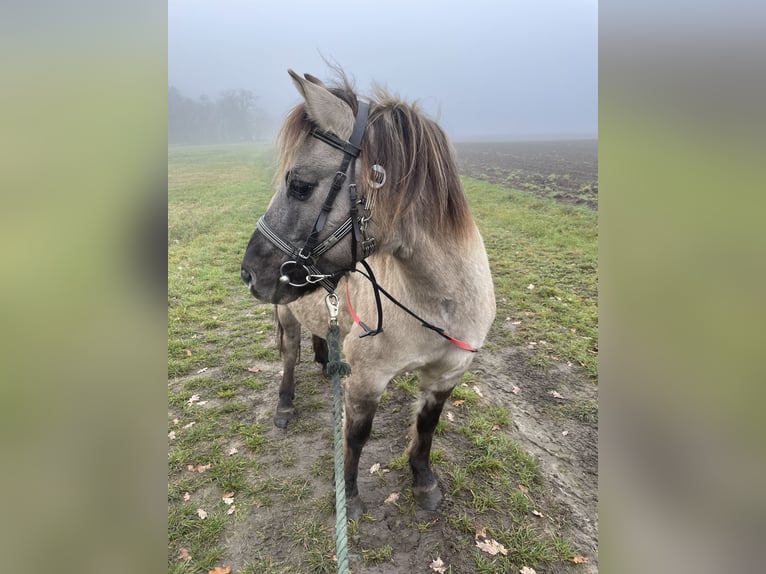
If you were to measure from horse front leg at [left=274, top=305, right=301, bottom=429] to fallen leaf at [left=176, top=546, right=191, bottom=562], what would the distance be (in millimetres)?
1472

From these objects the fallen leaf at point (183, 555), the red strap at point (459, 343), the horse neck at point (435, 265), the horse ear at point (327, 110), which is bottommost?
the fallen leaf at point (183, 555)

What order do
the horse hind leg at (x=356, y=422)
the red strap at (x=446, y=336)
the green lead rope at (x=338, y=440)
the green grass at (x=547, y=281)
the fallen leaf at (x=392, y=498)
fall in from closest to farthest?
the green lead rope at (x=338, y=440)
the red strap at (x=446, y=336)
the horse hind leg at (x=356, y=422)
the fallen leaf at (x=392, y=498)
the green grass at (x=547, y=281)

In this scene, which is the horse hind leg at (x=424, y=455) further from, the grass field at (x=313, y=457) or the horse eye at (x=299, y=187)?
the horse eye at (x=299, y=187)

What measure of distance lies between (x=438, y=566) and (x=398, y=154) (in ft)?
9.75

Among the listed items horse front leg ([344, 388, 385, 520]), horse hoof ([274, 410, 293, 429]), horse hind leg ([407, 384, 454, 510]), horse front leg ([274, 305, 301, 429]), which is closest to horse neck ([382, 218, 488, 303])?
horse front leg ([344, 388, 385, 520])

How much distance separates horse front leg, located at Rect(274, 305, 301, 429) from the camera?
180 inches

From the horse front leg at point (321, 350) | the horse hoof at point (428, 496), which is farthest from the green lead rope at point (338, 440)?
the horse front leg at point (321, 350)

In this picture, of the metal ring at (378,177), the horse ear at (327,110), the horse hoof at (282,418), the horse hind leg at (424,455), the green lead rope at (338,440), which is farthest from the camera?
the horse hoof at (282,418)

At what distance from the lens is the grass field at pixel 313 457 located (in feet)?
10.4

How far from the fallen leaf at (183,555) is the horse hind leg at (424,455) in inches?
74.0

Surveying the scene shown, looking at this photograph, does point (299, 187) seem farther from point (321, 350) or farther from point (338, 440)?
point (321, 350)

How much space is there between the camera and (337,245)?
218 centimetres
